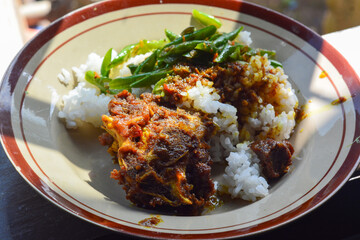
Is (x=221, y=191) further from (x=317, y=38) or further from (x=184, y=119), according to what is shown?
(x=317, y=38)

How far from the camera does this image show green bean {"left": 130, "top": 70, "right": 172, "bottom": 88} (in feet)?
A: 9.87

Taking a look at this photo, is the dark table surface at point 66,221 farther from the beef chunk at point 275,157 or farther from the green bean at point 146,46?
the green bean at point 146,46

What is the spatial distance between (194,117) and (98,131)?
0.93 meters

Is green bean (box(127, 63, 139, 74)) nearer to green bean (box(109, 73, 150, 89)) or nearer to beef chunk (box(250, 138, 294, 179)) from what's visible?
green bean (box(109, 73, 150, 89))

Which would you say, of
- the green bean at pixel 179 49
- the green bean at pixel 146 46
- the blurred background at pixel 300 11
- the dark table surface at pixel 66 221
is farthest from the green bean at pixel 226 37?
the blurred background at pixel 300 11

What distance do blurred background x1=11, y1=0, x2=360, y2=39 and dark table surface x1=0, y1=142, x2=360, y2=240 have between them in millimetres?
3907

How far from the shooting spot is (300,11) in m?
7.70

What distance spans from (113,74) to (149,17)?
635 mm

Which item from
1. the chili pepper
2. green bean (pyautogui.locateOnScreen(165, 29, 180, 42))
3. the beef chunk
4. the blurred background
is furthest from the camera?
the blurred background

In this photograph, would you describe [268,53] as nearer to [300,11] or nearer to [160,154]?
[160,154]

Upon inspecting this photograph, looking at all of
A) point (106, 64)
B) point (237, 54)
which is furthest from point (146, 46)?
point (237, 54)

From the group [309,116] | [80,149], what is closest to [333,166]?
[309,116]

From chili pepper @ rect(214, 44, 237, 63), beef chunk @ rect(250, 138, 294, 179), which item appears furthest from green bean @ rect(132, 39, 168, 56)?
beef chunk @ rect(250, 138, 294, 179)

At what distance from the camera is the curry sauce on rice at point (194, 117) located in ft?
7.66
